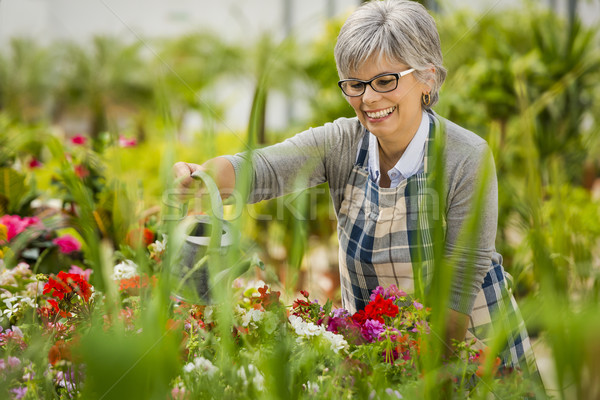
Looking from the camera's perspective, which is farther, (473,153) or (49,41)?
(49,41)

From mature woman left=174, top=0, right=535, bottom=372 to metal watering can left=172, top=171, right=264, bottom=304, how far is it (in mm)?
109

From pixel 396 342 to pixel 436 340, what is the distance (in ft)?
0.54

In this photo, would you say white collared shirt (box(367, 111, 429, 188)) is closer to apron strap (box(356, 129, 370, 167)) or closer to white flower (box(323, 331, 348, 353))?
apron strap (box(356, 129, 370, 167))

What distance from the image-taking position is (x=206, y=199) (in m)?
1.00

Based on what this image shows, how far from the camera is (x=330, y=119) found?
264 centimetres

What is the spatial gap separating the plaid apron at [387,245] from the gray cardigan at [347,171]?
0.12ft

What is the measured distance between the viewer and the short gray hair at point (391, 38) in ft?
3.17

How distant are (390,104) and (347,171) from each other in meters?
0.21

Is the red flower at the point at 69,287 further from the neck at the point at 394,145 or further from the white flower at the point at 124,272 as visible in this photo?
the neck at the point at 394,145

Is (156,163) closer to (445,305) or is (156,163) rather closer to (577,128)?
(577,128)

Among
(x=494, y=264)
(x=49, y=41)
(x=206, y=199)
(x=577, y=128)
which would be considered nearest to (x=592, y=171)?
(x=577, y=128)

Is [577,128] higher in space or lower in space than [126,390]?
lower

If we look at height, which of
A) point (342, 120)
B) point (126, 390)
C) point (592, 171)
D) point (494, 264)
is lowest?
point (592, 171)

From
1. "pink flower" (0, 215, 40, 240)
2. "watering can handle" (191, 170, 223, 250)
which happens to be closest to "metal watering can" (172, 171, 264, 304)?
"watering can handle" (191, 170, 223, 250)
